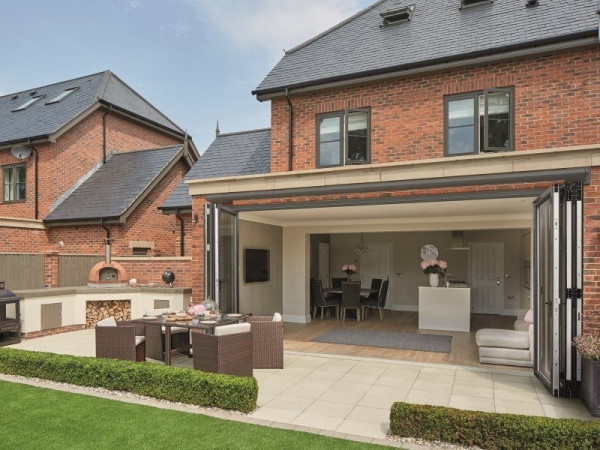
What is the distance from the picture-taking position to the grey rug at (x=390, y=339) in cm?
905

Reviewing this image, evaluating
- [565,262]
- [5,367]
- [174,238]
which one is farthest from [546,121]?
[174,238]

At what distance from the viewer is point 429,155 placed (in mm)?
9648

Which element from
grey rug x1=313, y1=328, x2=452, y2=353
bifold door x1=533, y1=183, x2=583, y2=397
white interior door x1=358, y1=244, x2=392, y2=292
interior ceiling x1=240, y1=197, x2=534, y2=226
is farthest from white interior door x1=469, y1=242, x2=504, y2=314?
bifold door x1=533, y1=183, x2=583, y2=397

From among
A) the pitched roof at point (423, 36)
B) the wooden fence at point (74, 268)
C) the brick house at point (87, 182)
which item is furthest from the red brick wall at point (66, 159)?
the pitched roof at point (423, 36)

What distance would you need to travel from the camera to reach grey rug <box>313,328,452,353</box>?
905cm

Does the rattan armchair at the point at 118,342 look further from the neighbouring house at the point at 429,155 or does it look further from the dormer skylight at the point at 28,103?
the dormer skylight at the point at 28,103

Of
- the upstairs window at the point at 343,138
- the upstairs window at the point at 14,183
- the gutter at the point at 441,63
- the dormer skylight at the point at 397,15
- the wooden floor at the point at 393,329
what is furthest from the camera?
the upstairs window at the point at 14,183

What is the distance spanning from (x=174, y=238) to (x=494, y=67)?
36.4 ft

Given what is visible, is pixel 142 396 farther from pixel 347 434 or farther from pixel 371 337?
pixel 371 337

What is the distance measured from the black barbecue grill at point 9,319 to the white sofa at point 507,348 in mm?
9205

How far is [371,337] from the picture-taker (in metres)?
10.0

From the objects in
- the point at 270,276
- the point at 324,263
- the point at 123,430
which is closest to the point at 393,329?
the point at 270,276

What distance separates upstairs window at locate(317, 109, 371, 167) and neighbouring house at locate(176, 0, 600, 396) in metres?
0.03

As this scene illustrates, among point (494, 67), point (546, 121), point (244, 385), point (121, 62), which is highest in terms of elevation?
point (121, 62)
